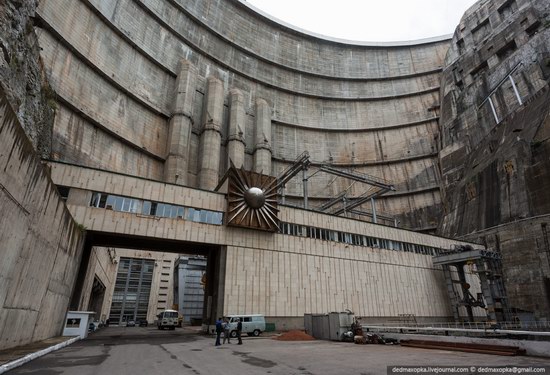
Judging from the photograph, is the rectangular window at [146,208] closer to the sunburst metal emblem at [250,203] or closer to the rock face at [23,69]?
the sunburst metal emblem at [250,203]

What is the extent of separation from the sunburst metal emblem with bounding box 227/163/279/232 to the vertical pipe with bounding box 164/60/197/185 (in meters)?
17.9

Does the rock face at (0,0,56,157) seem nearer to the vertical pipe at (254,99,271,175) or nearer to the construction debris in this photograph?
the construction debris

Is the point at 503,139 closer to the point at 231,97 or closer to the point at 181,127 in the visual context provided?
the point at 231,97

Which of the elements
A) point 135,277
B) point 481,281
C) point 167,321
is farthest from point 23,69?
point 135,277

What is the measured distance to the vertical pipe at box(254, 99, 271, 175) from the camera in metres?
56.0

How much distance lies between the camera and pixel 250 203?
27.7m

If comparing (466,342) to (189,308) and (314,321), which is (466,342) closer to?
(314,321)

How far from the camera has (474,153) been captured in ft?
162

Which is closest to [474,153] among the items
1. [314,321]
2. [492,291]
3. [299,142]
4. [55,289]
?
[492,291]

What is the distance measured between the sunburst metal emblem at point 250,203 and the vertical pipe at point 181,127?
1787 cm

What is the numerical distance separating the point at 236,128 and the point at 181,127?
34.4 ft

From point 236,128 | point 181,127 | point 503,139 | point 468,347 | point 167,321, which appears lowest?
point 468,347

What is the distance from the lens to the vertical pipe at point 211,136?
47.1 metres

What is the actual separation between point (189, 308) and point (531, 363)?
57.7 metres
